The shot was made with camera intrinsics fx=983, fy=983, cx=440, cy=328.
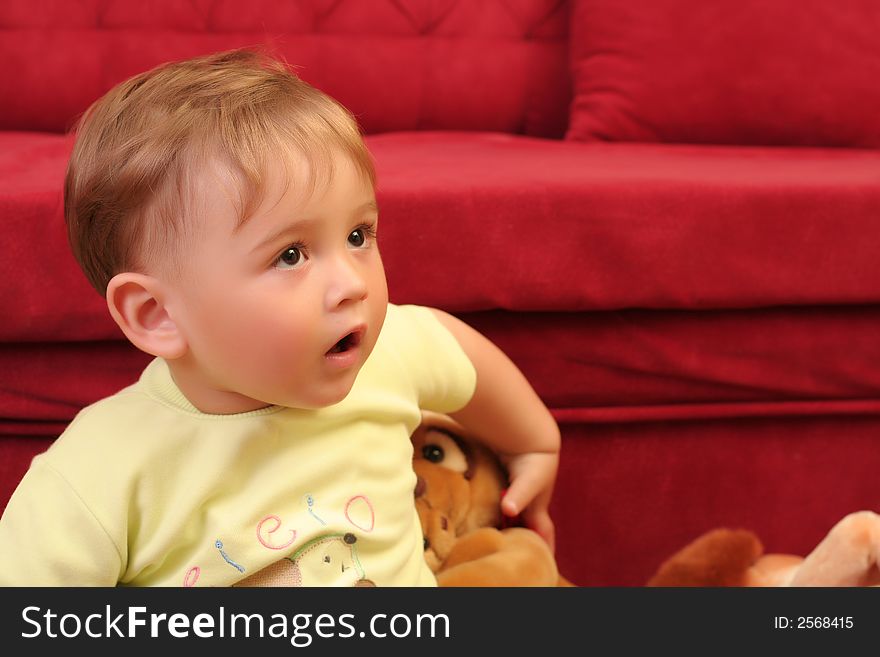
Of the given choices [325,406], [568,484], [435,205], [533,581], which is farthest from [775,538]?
[325,406]

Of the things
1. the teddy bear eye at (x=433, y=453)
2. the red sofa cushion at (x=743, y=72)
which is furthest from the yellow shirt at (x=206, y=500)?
the red sofa cushion at (x=743, y=72)

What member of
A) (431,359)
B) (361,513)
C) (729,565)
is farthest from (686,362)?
(361,513)

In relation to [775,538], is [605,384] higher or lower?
higher

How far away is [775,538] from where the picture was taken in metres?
1.19

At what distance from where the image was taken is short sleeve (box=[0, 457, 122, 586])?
2.31 ft

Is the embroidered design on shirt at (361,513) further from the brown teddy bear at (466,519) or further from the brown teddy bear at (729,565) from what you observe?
the brown teddy bear at (729,565)

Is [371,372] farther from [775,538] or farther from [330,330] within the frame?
[775,538]

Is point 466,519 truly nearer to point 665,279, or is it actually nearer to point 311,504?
point 311,504

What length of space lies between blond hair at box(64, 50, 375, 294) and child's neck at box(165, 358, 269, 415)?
0.30 ft

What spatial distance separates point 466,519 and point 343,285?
34 centimetres

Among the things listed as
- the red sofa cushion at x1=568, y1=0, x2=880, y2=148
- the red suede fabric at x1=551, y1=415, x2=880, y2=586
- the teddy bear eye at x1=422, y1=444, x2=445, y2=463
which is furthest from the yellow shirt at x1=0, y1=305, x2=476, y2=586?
Answer: the red sofa cushion at x1=568, y1=0, x2=880, y2=148

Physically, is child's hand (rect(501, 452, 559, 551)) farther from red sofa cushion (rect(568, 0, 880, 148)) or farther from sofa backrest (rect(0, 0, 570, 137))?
sofa backrest (rect(0, 0, 570, 137))

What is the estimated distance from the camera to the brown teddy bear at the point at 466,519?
0.88 meters
